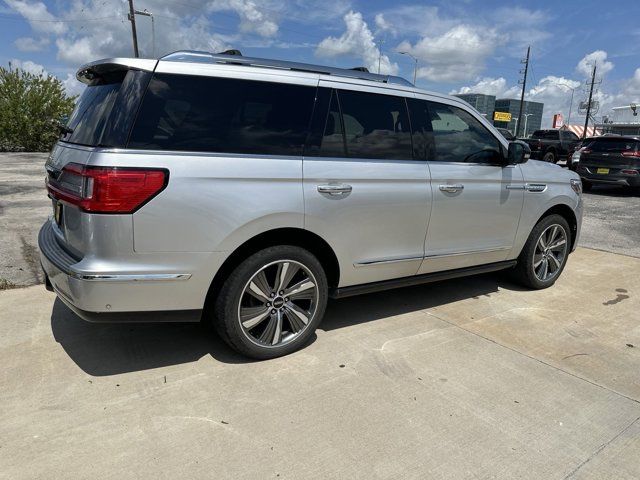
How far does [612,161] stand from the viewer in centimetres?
1309

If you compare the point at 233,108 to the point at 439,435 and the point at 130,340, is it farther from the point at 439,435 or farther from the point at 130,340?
the point at 439,435

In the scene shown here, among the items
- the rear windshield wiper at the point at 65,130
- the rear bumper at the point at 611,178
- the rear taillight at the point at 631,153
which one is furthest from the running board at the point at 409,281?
the rear taillight at the point at 631,153

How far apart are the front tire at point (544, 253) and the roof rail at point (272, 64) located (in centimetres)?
205

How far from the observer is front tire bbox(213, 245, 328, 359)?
318cm

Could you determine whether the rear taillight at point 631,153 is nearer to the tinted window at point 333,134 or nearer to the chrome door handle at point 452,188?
the chrome door handle at point 452,188

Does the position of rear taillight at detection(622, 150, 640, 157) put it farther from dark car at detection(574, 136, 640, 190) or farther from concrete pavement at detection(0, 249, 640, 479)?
concrete pavement at detection(0, 249, 640, 479)

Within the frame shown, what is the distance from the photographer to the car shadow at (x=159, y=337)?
3.36 metres

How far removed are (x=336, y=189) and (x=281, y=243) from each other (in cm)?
53

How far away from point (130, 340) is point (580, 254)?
581 cm

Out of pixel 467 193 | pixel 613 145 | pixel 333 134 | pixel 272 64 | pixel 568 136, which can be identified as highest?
pixel 568 136

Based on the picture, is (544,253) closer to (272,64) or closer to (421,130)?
(421,130)

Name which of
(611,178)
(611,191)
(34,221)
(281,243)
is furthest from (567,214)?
(611,191)

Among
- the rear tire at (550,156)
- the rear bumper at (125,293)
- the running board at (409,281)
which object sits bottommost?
the running board at (409,281)

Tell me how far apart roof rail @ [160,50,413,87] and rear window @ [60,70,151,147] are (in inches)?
9.7
